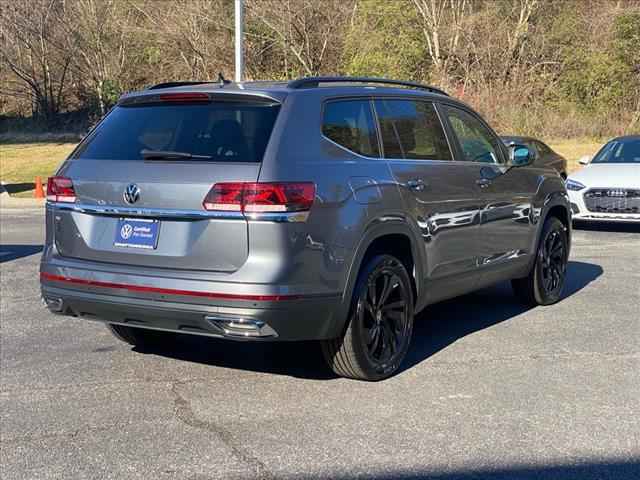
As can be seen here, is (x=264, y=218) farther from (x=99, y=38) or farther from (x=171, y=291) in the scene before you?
(x=99, y=38)

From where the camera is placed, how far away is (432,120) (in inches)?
252

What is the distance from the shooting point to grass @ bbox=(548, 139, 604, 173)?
24594 millimetres

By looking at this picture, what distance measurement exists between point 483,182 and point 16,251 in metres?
7.30

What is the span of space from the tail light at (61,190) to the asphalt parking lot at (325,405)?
118 centimetres

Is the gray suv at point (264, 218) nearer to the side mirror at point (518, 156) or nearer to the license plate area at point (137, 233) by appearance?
the license plate area at point (137, 233)

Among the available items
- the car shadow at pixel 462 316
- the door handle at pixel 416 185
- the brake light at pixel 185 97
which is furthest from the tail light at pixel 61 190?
the car shadow at pixel 462 316

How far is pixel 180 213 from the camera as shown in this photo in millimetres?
4828

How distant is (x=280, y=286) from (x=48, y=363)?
2216mm

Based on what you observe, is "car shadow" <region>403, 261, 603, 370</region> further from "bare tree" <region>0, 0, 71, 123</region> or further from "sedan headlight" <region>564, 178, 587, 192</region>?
"bare tree" <region>0, 0, 71, 123</region>

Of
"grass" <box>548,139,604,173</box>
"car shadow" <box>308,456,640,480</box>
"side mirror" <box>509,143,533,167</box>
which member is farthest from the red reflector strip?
"grass" <box>548,139,604,173</box>

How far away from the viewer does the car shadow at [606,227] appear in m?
13.9

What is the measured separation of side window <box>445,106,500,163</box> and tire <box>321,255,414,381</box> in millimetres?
1444

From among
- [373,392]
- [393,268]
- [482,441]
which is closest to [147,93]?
[393,268]

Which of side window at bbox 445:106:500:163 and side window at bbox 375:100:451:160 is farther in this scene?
side window at bbox 445:106:500:163
